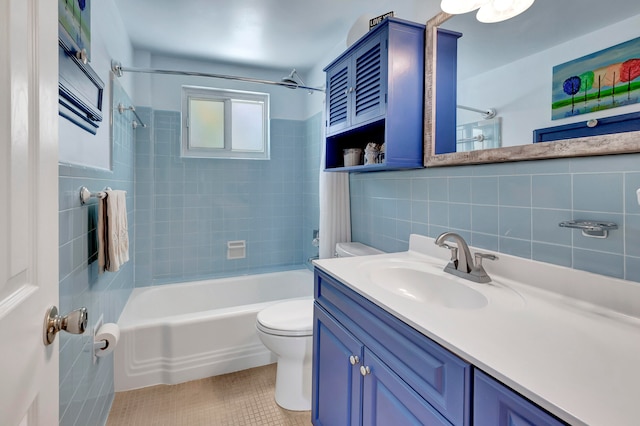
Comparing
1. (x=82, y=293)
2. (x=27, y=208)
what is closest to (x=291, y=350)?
(x=82, y=293)

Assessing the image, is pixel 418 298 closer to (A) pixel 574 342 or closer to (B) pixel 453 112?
(A) pixel 574 342

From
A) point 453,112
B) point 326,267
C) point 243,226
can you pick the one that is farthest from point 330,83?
point 243,226

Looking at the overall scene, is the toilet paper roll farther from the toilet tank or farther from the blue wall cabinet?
the blue wall cabinet

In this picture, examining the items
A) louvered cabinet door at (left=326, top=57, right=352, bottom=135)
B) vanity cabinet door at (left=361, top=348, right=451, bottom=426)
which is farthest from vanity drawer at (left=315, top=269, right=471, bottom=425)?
louvered cabinet door at (left=326, top=57, right=352, bottom=135)

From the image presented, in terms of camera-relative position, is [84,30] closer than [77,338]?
No

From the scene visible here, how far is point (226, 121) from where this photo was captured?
9.73ft

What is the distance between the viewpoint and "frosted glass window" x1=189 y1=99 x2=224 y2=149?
288cm

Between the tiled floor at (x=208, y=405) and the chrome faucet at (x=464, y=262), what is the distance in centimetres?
115

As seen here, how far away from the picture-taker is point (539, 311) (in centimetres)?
87

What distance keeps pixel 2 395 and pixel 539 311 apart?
113 centimetres

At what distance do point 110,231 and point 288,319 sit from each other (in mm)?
1001

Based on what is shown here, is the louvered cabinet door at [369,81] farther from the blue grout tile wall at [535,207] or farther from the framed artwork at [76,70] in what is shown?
the framed artwork at [76,70]

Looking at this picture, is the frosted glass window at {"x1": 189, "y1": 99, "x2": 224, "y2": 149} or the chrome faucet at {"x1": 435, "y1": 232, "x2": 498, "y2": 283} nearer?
the chrome faucet at {"x1": 435, "y1": 232, "x2": 498, "y2": 283}

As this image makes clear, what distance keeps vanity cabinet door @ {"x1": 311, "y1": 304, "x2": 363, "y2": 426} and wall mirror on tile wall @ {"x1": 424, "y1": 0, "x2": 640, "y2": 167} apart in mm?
867
